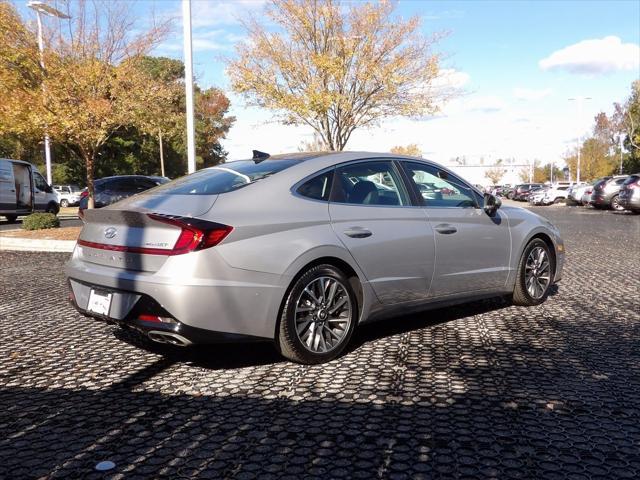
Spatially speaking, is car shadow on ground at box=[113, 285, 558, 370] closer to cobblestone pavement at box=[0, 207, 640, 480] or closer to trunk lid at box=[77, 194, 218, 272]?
cobblestone pavement at box=[0, 207, 640, 480]

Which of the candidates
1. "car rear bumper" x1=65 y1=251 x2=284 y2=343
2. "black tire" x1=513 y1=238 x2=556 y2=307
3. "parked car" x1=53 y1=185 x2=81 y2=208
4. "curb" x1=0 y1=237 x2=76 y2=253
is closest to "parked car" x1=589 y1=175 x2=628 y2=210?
"black tire" x1=513 y1=238 x2=556 y2=307

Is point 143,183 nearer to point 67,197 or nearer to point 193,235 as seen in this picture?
point 193,235

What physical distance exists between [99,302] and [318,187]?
1740 mm

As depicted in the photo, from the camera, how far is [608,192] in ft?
89.5

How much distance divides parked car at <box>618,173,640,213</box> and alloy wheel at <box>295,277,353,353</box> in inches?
858

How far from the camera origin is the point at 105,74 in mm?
12969

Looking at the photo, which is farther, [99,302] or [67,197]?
[67,197]

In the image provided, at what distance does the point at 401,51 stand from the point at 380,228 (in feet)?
51.8

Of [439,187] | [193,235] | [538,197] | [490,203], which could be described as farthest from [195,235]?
[538,197]

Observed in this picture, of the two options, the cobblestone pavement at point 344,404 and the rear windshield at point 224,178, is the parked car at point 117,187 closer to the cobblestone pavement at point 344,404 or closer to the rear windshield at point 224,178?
the cobblestone pavement at point 344,404

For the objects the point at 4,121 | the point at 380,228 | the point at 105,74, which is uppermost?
the point at 105,74

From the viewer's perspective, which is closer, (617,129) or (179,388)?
(179,388)

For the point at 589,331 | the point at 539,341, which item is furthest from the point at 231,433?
the point at 589,331

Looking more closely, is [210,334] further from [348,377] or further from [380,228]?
[380,228]
